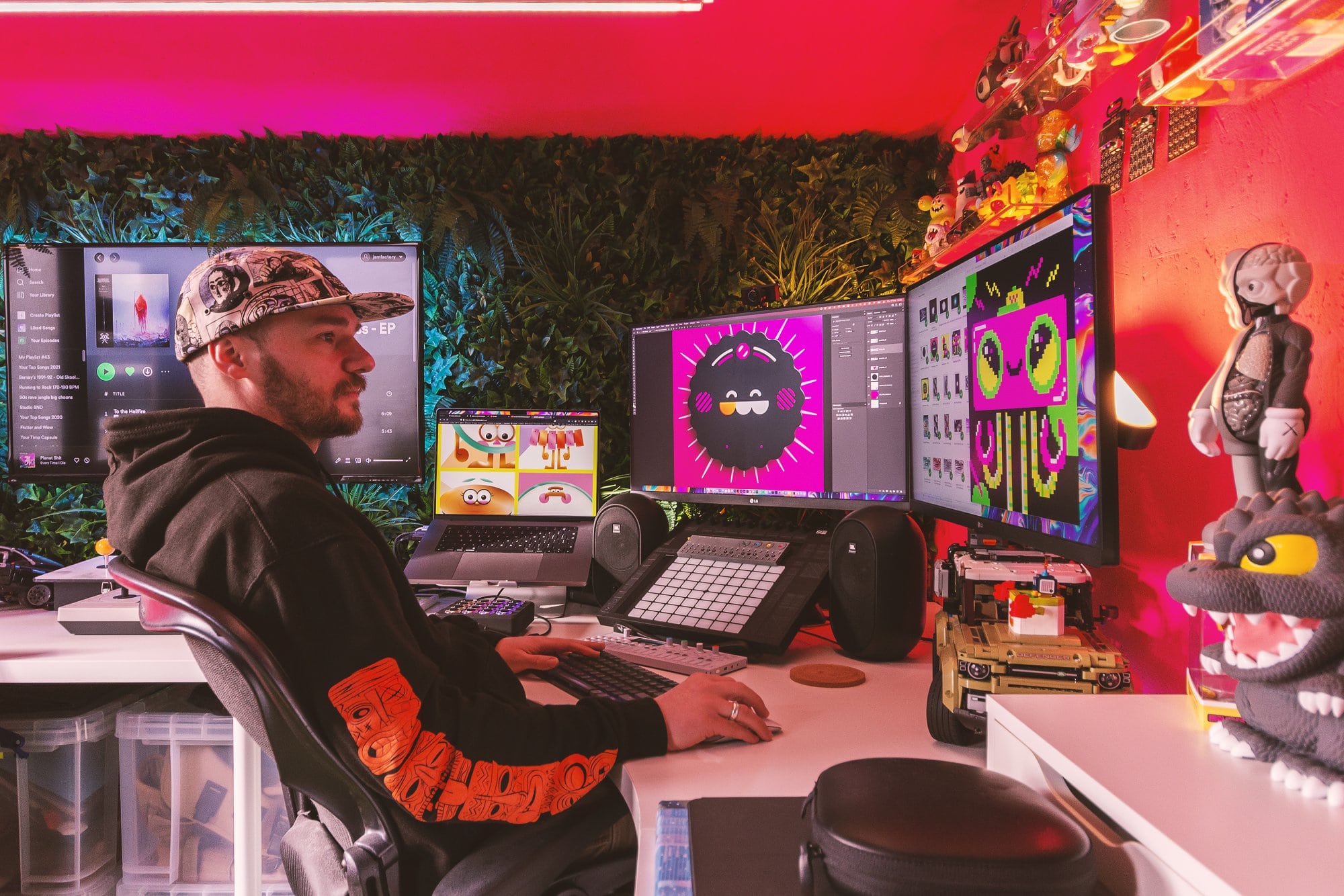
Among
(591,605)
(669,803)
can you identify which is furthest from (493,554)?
(669,803)

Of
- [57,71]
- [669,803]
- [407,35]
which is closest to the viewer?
[669,803]

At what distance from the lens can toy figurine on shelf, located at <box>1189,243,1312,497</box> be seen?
71 centimetres

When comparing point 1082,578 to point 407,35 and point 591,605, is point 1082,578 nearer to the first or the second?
point 591,605

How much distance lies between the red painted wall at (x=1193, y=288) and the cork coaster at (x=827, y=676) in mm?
413

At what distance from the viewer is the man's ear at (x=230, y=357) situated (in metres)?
1.09

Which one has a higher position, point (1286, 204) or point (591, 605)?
point (1286, 204)

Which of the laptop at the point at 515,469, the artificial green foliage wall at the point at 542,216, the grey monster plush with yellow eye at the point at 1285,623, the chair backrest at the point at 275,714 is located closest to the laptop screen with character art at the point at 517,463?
the laptop at the point at 515,469

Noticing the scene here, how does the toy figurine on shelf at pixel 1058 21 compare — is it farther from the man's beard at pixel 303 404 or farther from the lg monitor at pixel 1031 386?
the man's beard at pixel 303 404

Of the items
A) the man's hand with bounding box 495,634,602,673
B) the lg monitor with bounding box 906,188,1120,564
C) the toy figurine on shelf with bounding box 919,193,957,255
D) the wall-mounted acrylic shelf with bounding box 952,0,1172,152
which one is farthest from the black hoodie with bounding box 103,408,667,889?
the toy figurine on shelf with bounding box 919,193,957,255

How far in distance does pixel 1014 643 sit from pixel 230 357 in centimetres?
110

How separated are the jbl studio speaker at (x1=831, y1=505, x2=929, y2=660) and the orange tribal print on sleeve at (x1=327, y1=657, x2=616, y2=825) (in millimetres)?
593

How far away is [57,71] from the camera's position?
1.84m

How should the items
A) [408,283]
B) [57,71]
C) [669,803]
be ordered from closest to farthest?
[669,803]
[57,71]
[408,283]

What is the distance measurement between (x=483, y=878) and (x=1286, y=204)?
3.84 ft
